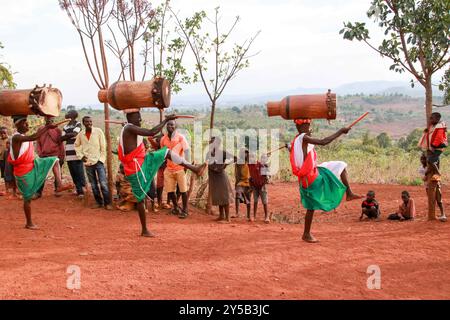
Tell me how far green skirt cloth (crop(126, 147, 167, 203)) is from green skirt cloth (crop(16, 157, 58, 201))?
1.33 meters

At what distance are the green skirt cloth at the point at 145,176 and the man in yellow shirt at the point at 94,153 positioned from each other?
2.09m

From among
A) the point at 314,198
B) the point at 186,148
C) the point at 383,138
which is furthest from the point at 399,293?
the point at 383,138

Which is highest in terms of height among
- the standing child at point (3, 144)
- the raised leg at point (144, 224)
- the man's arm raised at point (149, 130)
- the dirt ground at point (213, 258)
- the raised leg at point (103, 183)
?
the man's arm raised at point (149, 130)

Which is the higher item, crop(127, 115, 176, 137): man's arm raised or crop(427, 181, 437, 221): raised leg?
crop(127, 115, 176, 137): man's arm raised

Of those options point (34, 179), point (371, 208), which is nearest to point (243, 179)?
point (371, 208)

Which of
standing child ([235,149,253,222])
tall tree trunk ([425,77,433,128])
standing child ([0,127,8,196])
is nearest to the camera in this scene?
tall tree trunk ([425,77,433,128])

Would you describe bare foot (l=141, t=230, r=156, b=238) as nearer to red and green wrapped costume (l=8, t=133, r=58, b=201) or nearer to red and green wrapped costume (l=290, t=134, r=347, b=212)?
red and green wrapped costume (l=8, t=133, r=58, b=201)

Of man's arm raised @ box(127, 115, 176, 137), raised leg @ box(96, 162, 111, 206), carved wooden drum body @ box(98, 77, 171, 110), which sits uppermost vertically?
carved wooden drum body @ box(98, 77, 171, 110)

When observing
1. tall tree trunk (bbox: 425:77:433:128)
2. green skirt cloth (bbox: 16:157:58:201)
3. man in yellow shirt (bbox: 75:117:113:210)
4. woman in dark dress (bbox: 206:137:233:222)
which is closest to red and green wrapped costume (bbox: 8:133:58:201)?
green skirt cloth (bbox: 16:157:58:201)

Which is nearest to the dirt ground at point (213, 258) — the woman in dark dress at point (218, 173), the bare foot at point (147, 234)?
the bare foot at point (147, 234)

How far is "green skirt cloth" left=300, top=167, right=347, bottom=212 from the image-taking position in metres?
6.69

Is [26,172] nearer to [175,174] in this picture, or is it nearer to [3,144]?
[175,174]

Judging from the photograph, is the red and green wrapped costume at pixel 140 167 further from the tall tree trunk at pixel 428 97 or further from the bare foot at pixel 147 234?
the tall tree trunk at pixel 428 97

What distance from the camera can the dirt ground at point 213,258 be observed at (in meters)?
4.78
